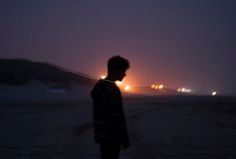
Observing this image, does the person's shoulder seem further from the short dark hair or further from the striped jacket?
the short dark hair

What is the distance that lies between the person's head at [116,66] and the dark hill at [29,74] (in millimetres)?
49589

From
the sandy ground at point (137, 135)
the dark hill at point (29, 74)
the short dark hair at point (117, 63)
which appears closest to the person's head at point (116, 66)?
the short dark hair at point (117, 63)

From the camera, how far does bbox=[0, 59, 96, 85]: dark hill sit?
191 ft

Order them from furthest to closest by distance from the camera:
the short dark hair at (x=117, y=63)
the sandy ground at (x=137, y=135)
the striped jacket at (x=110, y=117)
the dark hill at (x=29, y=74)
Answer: the dark hill at (x=29, y=74) < the sandy ground at (x=137, y=135) < the short dark hair at (x=117, y=63) < the striped jacket at (x=110, y=117)

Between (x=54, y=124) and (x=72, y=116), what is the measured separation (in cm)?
300

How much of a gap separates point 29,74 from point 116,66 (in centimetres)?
5939

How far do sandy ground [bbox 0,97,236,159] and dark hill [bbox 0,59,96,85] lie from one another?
38.2 m

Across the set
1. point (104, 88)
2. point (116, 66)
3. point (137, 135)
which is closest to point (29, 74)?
point (137, 135)

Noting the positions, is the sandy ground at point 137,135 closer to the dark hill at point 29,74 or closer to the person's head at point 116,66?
the person's head at point 116,66

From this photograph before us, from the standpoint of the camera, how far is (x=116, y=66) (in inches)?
230

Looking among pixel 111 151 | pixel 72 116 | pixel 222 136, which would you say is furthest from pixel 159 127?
pixel 111 151

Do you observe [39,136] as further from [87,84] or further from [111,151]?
[87,84]

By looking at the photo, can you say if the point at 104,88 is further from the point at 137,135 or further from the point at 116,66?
the point at 137,135

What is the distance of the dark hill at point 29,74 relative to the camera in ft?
191
